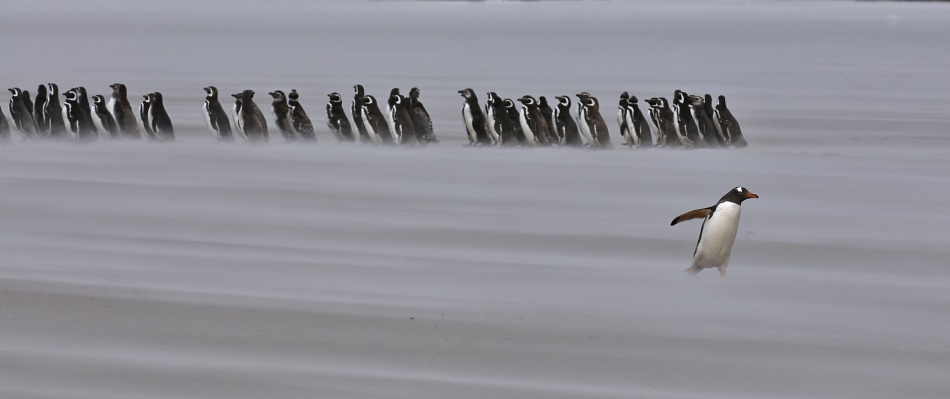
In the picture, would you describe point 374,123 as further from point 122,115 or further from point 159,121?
point 122,115

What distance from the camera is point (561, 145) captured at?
1148 cm

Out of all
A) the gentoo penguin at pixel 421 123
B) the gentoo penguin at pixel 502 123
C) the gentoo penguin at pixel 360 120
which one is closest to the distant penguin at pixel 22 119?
the gentoo penguin at pixel 360 120

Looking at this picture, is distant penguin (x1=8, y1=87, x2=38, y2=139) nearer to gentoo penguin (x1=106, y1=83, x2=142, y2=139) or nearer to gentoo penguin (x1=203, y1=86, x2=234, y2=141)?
gentoo penguin (x1=106, y1=83, x2=142, y2=139)

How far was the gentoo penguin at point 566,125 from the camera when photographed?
1147 cm

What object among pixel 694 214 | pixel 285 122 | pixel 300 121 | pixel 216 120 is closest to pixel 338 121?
pixel 300 121

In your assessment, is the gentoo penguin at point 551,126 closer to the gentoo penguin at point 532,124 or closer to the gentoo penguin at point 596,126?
the gentoo penguin at point 532,124

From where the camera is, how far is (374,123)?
37.6 feet

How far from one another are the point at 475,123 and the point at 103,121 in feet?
9.88

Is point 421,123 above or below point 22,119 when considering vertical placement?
below

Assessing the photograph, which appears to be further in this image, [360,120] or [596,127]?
[360,120]

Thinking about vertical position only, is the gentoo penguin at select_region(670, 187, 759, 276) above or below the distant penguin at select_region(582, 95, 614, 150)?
below

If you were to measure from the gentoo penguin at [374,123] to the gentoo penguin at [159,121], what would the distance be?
1596 millimetres

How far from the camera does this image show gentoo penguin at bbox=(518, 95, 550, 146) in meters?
Result: 11.5

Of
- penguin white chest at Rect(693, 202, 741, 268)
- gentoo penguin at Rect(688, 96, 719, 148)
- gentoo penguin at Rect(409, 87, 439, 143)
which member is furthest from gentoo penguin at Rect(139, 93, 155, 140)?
penguin white chest at Rect(693, 202, 741, 268)
